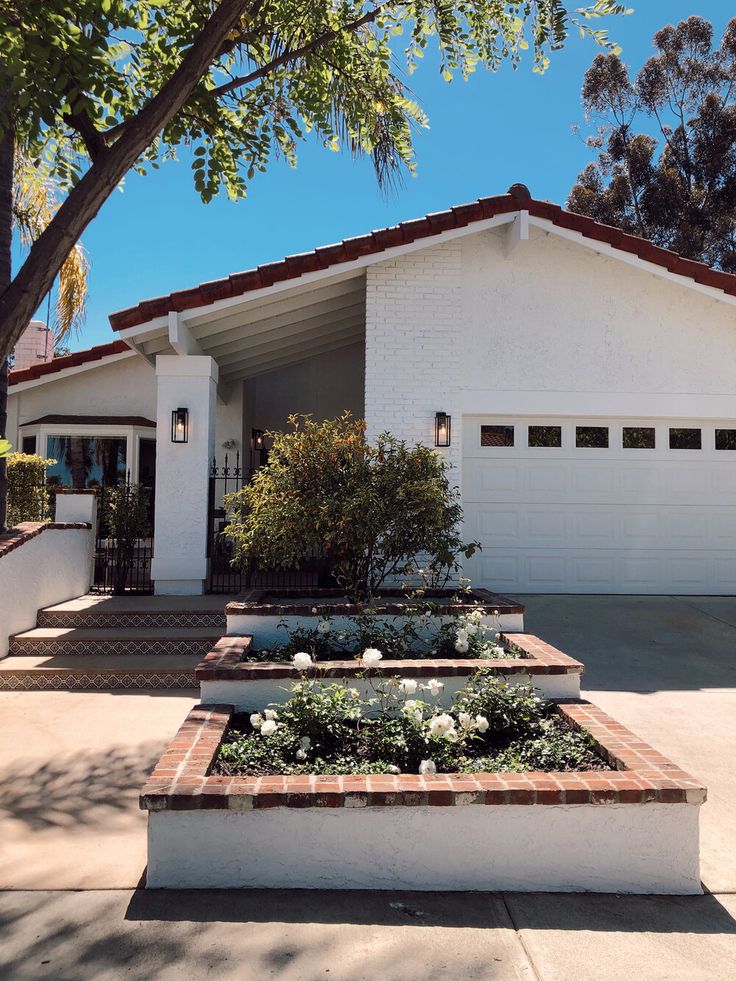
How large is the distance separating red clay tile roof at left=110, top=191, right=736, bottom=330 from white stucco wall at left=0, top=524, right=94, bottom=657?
246 cm

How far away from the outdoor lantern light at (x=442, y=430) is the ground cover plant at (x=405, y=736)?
4762 mm

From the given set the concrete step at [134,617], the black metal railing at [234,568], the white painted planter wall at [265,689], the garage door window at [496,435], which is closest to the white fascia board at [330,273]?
the black metal railing at [234,568]

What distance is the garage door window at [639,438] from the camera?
929cm

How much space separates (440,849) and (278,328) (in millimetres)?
8025

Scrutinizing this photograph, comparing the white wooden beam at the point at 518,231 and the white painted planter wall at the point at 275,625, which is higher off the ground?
the white wooden beam at the point at 518,231

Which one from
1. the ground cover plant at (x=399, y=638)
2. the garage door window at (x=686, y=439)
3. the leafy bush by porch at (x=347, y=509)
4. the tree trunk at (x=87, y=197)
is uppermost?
the tree trunk at (x=87, y=197)

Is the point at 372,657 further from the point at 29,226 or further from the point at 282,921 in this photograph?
the point at 29,226

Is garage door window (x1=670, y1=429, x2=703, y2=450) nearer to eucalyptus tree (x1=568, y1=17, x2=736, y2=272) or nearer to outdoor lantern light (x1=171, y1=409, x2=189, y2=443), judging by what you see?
outdoor lantern light (x1=171, y1=409, x2=189, y2=443)

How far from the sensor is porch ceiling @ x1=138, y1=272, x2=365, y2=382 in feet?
28.3

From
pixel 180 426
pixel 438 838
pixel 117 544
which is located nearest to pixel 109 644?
pixel 117 544

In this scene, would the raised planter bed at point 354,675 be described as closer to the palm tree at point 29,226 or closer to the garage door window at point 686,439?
the palm tree at point 29,226

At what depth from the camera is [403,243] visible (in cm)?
852

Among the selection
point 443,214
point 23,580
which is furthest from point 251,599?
point 443,214

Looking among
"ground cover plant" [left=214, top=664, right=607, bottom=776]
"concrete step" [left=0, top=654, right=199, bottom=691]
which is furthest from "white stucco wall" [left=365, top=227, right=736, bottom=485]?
"ground cover plant" [left=214, top=664, right=607, bottom=776]
